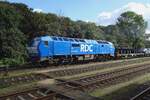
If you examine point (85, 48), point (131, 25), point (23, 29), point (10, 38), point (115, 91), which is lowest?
point (115, 91)

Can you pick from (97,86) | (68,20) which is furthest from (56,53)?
(68,20)

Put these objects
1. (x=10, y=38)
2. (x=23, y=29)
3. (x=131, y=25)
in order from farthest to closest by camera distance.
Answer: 1. (x=131, y=25)
2. (x=23, y=29)
3. (x=10, y=38)

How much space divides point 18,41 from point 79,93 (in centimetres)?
2076

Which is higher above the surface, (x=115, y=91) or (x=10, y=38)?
(x=10, y=38)

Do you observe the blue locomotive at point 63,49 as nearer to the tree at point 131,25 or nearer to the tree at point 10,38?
the tree at point 10,38

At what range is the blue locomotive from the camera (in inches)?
1005

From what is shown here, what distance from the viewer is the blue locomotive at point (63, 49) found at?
25.5m

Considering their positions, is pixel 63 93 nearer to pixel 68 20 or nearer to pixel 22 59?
pixel 22 59

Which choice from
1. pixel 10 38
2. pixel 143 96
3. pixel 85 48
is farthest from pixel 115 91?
pixel 10 38

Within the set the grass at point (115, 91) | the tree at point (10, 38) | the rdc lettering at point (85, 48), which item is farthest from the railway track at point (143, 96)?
the tree at point (10, 38)

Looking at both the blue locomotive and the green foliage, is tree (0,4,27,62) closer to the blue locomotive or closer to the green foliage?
the green foliage

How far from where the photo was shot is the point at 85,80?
17578 millimetres

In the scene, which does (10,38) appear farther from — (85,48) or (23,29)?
(85,48)

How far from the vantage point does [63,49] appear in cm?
2812
